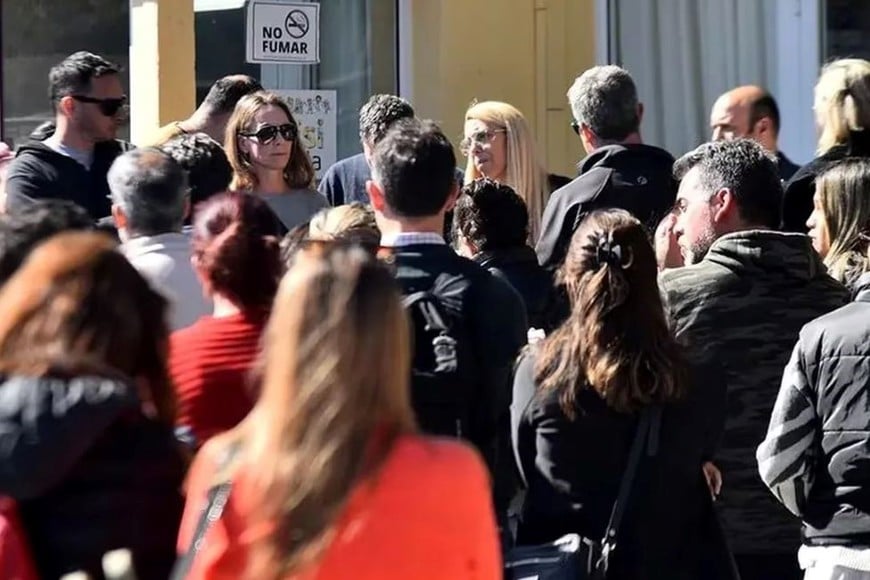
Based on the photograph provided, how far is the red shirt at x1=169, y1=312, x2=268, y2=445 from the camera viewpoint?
157 inches

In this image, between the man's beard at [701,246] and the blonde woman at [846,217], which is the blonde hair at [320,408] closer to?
the man's beard at [701,246]

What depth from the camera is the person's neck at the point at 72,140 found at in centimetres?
668

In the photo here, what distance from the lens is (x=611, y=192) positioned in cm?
647

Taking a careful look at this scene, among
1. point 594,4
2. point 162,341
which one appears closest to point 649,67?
point 594,4

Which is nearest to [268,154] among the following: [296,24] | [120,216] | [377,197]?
[120,216]

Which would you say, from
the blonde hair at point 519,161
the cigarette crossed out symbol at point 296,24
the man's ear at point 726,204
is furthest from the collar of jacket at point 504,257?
the cigarette crossed out symbol at point 296,24

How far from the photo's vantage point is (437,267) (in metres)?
4.36

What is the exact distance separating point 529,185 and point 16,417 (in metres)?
4.15

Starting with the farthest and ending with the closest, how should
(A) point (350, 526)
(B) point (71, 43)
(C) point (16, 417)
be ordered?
(B) point (71, 43) → (C) point (16, 417) → (A) point (350, 526)

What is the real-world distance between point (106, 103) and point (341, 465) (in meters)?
4.18

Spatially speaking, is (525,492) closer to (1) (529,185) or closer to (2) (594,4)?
(1) (529,185)

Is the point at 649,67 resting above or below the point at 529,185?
above

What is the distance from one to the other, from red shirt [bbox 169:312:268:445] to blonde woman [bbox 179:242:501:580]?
100 cm

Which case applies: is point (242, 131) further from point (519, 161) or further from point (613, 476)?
point (613, 476)
